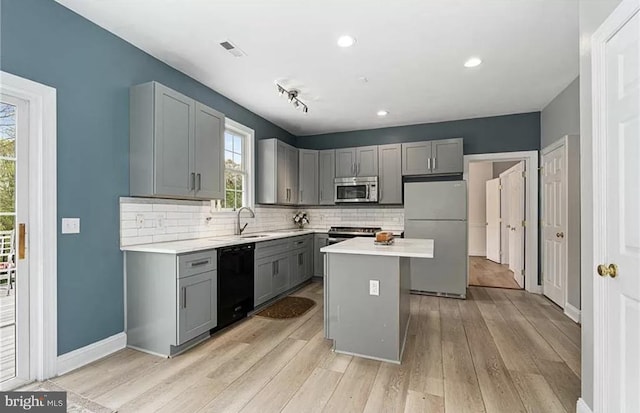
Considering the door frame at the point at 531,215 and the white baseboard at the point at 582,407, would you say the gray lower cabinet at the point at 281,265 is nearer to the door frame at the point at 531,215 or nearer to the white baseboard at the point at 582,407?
the white baseboard at the point at 582,407

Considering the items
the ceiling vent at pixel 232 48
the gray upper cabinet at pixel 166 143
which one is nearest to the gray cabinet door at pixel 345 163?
the gray upper cabinet at pixel 166 143

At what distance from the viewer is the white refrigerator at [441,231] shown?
4324 mm

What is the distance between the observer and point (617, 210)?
1486mm

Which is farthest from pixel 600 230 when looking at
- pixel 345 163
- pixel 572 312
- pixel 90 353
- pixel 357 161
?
pixel 345 163

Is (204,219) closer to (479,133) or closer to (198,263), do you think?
(198,263)

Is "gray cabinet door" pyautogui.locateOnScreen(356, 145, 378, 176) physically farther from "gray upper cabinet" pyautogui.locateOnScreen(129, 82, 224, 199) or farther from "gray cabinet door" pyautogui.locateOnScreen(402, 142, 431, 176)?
"gray upper cabinet" pyautogui.locateOnScreen(129, 82, 224, 199)

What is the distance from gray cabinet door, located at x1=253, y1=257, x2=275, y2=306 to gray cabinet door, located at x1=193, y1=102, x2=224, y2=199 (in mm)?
968

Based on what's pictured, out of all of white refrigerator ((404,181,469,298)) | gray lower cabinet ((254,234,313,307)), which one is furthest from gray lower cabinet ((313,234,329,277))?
white refrigerator ((404,181,469,298))

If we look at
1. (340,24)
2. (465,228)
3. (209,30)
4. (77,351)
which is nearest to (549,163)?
(465,228)

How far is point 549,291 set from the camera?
4.15 m

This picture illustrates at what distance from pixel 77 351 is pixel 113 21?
2622 mm

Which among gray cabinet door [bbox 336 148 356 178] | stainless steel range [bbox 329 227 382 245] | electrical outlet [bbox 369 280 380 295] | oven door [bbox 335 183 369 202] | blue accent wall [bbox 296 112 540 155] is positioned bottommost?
electrical outlet [bbox 369 280 380 295]

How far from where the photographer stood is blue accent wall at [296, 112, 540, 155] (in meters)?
4.64

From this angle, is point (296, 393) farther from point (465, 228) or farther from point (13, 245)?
point (465, 228)
